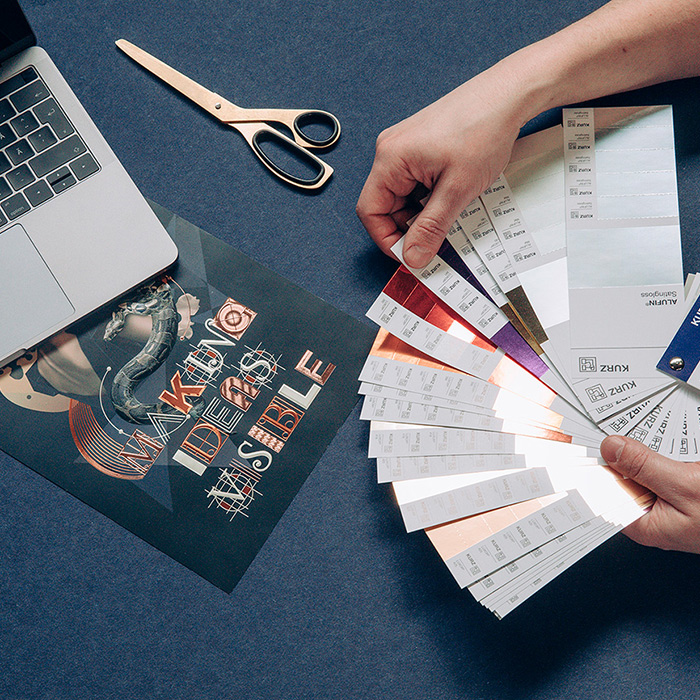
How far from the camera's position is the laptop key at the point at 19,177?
0.77 meters

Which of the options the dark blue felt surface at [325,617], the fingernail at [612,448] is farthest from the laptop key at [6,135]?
the fingernail at [612,448]

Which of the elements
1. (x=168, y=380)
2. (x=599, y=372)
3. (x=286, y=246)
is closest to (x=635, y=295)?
(x=599, y=372)

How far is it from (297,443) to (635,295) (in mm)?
461

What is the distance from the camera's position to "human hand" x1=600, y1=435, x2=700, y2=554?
2.30 ft

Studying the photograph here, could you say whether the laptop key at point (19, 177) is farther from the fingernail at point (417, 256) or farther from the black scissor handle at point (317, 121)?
the fingernail at point (417, 256)

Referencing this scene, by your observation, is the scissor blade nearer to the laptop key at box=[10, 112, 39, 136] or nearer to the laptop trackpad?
the laptop key at box=[10, 112, 39, 136]

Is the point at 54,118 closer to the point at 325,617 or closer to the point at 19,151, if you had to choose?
the point at 19,151

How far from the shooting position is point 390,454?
756 millimetres

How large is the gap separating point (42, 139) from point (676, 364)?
82 centimetres

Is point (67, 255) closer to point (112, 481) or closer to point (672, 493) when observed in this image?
point (112, 481)

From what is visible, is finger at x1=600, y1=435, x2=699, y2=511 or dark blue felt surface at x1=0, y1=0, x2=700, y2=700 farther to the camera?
dark blue felt surface at x1=0, y1=0, x2=700, y2=700

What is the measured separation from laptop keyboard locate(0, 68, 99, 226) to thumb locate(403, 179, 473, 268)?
41 cm

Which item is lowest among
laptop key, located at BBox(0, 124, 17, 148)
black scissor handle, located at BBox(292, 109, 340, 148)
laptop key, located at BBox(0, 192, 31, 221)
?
black scissor handle, located at BBox(292, 109, 340, 148)

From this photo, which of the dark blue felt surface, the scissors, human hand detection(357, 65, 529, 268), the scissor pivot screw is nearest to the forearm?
human hand detection(357, 65, 529, 268)
